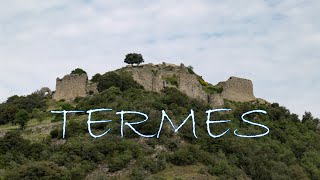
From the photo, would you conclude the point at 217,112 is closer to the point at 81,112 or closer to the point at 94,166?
the point at 81,112

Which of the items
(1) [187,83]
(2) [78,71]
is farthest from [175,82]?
(2) [78,71]

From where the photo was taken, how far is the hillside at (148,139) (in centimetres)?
4112

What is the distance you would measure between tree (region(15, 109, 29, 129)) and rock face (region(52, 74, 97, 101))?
5.40 m

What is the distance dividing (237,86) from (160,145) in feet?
62.4

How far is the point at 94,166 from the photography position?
41.2 meters

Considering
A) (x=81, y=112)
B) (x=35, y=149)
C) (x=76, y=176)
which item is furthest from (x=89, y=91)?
(x=76, y=176)

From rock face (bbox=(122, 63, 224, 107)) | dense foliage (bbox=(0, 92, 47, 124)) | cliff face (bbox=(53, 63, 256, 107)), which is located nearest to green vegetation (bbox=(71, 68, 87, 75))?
dense foliage (bbox=(0, 92, 47, 124))

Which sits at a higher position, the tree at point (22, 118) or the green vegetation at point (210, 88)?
the green vegetation at point (210, 88)

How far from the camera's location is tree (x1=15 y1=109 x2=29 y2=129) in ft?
167

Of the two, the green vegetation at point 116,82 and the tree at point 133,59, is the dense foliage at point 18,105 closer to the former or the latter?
the green vegetation at point 116,82

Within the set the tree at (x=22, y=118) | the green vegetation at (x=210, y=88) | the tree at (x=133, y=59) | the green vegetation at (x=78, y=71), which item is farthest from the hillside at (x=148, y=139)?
the tree at (x=133, y=59)

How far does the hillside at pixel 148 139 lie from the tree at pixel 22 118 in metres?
0.07

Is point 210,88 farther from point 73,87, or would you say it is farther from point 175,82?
point 73,87

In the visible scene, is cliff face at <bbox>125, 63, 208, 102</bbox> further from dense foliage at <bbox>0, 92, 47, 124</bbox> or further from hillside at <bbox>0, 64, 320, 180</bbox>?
dense foliage at <bbox>0, 92, 47, 124</bbox>
